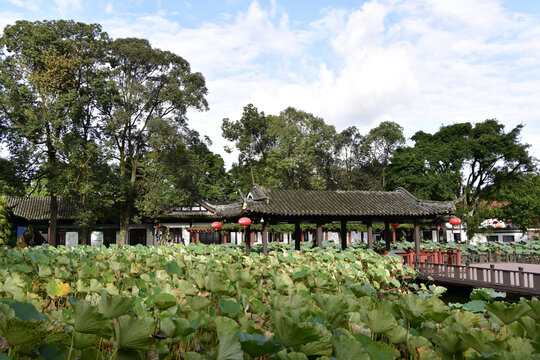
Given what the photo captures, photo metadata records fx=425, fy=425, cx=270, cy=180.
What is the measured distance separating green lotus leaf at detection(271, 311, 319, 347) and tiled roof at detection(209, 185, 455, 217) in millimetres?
10846

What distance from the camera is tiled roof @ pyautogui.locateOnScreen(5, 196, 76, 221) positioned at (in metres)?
25.6

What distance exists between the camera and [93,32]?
74.3 ft

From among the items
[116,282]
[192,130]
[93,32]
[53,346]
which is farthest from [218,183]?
[53,346]

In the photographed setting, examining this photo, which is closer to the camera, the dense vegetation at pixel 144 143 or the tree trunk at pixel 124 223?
the dense vegetation at pixel 144 143

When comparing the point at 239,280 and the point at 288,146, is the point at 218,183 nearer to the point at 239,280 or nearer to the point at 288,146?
the point at 288,146

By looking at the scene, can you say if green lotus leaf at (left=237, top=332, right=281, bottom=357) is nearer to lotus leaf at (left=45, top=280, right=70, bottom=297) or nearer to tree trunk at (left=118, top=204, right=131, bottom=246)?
lotus leaf at (left=45, top=280, right=70, bottom=297)

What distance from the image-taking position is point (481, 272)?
1100 cm

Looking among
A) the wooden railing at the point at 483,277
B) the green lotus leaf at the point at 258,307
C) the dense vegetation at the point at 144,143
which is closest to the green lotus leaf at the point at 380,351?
the green lotus leaf at the point at 258,307

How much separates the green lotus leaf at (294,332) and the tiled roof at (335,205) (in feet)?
35.6

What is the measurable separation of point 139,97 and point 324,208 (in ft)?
47.2

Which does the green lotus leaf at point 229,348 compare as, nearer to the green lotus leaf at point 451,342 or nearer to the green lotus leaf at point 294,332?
the green lotus leaf at point 294,332

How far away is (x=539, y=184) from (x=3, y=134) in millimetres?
32752

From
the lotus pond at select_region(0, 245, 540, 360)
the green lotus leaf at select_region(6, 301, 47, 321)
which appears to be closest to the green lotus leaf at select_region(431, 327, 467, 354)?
the lotus pond at select_region(0, 245, 540, 360)

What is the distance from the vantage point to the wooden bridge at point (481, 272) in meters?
9.78
